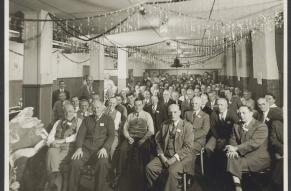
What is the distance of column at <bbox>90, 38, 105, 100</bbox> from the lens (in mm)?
2590

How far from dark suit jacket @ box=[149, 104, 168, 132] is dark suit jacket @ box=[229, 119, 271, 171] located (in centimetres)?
54

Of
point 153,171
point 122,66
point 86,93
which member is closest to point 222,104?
point 153,171

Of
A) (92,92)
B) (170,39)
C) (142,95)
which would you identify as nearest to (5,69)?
(92,92)

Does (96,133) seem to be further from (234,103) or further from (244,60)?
(244,60)

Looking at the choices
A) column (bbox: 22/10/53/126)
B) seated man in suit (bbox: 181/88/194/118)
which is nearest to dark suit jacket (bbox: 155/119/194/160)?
seated man in suit (bbox: 181/88/194/118)

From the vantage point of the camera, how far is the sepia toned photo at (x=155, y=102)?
1.77 meters

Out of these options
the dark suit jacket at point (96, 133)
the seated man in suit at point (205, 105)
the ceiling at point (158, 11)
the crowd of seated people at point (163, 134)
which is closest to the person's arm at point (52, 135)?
the crowd of seated people at point (163, 134)

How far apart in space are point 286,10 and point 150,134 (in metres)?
1.20

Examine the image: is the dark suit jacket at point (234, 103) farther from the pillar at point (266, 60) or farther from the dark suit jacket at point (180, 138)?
the dark suit jacket at point (180, 138)

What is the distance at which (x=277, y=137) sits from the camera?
1.62m

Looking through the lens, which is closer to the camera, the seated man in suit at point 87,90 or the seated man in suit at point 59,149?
the seated man in suit at point 59,149

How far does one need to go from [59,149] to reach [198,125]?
3.56 feet

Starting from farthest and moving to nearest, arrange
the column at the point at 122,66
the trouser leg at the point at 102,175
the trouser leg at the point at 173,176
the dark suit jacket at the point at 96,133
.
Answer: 1. the column at the point at 122,66
2. the dark suit jacket at the point at 96,133
3. the trouser leg at the point at 102,175
4. the trouser leg at the point at 173,176

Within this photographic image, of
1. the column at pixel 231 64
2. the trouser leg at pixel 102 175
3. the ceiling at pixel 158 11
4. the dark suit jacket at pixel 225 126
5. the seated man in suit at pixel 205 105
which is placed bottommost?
the trouser leg at pixel 102 175
